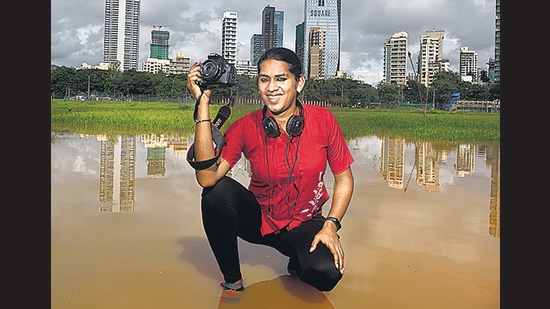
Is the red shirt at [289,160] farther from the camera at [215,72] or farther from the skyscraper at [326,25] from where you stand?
the skyscraper at [326,25]

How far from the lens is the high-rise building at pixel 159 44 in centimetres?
14525

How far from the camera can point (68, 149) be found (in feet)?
31.5

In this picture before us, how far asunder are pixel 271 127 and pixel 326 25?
4556cm

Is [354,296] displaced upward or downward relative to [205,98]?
downward

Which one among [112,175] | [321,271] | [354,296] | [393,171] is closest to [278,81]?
[321,271]

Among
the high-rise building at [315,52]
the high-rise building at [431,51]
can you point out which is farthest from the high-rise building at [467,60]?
the high-rise building at [315,52]

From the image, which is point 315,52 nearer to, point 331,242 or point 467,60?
point 331,242

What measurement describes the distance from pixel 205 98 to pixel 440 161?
7947mm

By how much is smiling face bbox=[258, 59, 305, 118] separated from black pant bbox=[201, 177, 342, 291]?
444 mm

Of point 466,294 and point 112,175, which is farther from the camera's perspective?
point 112,175

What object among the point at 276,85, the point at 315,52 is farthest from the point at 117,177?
the point at 315,52

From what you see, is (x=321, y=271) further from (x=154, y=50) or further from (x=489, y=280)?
(x=154, y=50)

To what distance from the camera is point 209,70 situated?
7.43ft

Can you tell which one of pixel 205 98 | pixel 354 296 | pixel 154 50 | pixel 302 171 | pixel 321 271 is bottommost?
pixel 354 296
